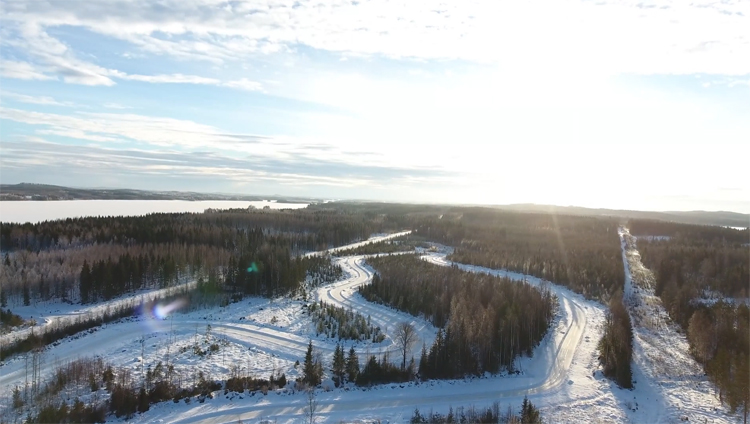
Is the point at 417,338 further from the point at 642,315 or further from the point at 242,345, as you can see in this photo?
the point at 642,315

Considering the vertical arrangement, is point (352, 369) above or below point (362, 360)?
above

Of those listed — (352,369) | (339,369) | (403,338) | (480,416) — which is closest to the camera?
(480,416)

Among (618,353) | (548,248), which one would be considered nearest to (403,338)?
(618,353)

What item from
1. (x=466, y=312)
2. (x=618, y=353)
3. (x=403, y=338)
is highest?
(x=466, y=312)

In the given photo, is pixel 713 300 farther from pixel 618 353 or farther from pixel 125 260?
pixel 125 260

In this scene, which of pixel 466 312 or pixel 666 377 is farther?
pixel 466 312

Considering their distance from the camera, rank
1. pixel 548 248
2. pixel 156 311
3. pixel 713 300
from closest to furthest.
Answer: pixel 156 311 → pixel 713 300 → pixel 548 248
